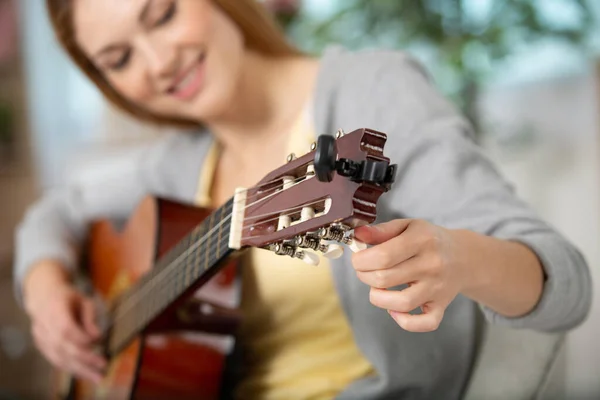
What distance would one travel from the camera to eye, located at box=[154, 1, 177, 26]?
2.07 feet

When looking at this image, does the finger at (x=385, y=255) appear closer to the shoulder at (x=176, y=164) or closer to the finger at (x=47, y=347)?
the shoulder at (x=176, y=164)

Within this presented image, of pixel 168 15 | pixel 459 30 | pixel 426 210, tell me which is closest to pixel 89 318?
pixel 168 15

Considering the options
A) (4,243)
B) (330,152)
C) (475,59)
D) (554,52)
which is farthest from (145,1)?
→ (4,243)

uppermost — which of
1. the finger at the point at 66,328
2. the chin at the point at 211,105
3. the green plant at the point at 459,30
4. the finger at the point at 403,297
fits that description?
the green plant at the point at 459,30

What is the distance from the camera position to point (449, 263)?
0.36m

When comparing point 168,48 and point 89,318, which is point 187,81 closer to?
point 168,48

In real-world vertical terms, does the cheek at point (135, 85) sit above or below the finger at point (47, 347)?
above

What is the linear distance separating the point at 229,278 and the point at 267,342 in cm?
9

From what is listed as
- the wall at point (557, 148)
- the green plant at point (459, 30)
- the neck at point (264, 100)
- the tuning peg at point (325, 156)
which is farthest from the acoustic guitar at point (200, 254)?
the wall at point (557, 148)

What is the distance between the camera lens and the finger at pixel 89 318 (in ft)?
2.68

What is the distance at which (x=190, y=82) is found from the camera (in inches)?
26.3

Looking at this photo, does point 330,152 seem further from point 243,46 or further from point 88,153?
point 88,153

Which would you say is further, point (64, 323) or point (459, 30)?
point (459, 30)

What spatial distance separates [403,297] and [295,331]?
32cm
